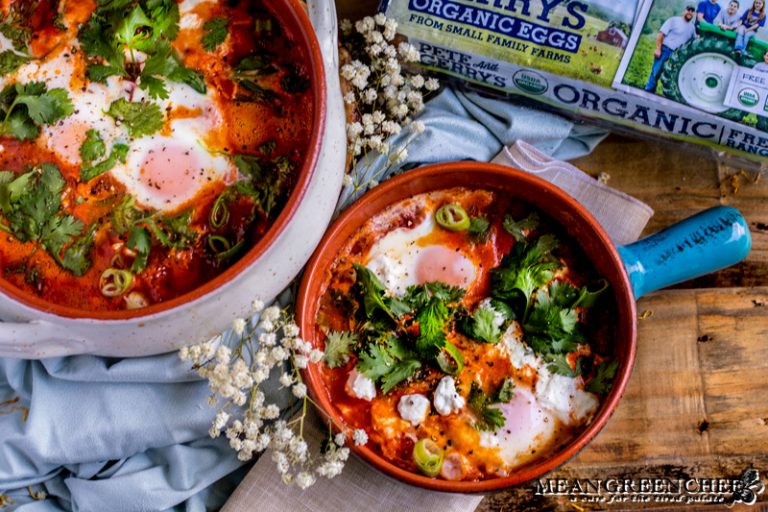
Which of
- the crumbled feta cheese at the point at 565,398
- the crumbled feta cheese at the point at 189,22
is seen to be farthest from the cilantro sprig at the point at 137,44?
the crumbled feta cheese at the point at 565,398

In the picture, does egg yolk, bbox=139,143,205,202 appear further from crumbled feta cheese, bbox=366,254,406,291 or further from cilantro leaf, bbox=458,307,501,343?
cilantro leaf, bbox=458,307,501,343

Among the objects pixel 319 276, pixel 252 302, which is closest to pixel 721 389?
pixel 319 276

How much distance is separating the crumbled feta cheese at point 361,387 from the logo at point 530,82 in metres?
0.79

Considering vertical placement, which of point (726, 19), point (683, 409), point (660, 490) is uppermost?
point (726, 19)

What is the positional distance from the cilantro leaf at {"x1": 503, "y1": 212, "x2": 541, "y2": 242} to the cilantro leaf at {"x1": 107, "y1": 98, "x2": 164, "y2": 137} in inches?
31.3

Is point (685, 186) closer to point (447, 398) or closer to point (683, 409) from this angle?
point (683, 409)

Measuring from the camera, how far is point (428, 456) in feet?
6.41

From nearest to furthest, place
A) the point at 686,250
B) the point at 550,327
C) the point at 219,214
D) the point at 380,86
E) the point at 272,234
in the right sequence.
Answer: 1. the point at 272,234
2. the point at 219,214
3. the point at 550,327
4. the point at 686,250
5. the point at 380,86

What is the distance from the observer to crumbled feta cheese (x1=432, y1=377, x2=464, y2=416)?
1.99 metres

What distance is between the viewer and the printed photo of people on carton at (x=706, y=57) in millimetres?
2045

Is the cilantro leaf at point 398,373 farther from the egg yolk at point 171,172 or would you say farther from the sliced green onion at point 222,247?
the egg yolk at point 171,172

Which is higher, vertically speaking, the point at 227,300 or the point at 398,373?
the point at 227,300

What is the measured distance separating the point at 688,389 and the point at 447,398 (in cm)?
66

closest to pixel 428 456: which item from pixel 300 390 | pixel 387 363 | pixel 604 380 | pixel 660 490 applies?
pixel 387 363
